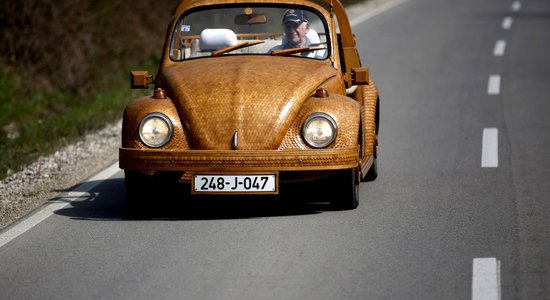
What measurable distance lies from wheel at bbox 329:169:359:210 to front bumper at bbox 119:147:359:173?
25 centimetres

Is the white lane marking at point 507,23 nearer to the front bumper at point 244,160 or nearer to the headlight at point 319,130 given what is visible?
the headlight at point 319,130

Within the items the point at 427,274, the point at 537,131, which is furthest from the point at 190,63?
the point at 537,131

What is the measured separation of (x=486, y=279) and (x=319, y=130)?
2080mm

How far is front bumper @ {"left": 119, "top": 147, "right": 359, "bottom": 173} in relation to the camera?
7684 millimetres

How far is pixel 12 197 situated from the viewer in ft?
31.3

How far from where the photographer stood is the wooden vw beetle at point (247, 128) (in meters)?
7.73

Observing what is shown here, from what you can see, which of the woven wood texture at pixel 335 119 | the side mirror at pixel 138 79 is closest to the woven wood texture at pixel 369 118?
the woven wood texture at pixel 335 119

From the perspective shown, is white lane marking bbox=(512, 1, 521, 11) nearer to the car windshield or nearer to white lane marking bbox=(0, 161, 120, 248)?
white lane marking bbox=(0, 161, 120, 248)

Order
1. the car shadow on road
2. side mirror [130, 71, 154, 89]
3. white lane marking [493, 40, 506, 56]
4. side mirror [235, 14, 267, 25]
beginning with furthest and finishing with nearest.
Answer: white lane marking [493, 40, 506, 56]
side mirror [235, 14, 267, 25]
side mirror [130, 71, 154, 89]
the car shadow on road

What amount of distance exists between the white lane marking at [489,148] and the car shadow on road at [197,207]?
2.43m

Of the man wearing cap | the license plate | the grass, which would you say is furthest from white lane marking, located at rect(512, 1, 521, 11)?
the license plate

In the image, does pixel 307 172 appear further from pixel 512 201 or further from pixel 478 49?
pixel 478 49

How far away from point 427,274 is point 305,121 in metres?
1.90

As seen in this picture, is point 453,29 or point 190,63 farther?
point 453,29
